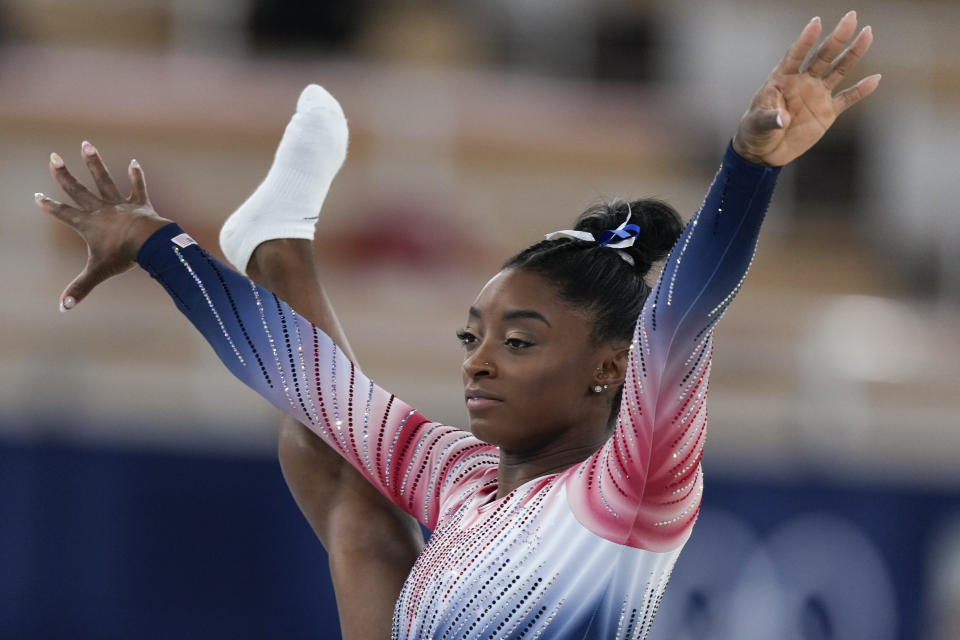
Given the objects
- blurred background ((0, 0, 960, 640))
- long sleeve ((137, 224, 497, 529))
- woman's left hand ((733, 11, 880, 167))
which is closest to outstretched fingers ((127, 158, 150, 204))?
Answer: long sleeve ((137, 224, 497, 529))

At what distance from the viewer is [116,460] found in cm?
382

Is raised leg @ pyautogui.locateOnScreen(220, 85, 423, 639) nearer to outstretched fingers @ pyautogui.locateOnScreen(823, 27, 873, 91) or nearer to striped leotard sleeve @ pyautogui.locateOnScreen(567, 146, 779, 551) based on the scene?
striped leotard sleeve @ pyautogui.locateOnScreen(567, 146, 779, 551)

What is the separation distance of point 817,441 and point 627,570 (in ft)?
8.41

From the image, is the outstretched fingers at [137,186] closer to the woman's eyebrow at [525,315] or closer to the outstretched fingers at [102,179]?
the outstretched fingers at [102,179]

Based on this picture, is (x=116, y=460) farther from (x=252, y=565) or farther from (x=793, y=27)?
(x=793, y=27)

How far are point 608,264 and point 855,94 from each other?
0.48 meters

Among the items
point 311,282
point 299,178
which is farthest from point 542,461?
point 299,178

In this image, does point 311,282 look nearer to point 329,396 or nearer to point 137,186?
point 329,396

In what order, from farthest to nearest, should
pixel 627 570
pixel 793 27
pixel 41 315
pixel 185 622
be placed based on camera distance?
pixel 793 27 → pixel 41 315 → pixel 185 622 → pixel 627 570

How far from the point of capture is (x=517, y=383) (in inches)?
68.9

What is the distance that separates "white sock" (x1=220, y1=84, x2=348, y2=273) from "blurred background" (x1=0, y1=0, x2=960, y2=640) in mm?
1657

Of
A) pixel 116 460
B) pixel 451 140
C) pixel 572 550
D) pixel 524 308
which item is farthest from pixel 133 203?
pixel 451 140

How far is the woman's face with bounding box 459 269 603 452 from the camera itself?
1.75 m

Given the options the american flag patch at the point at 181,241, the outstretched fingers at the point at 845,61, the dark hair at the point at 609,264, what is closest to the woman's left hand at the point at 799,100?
the outstretched fingers at the point at 845,61
